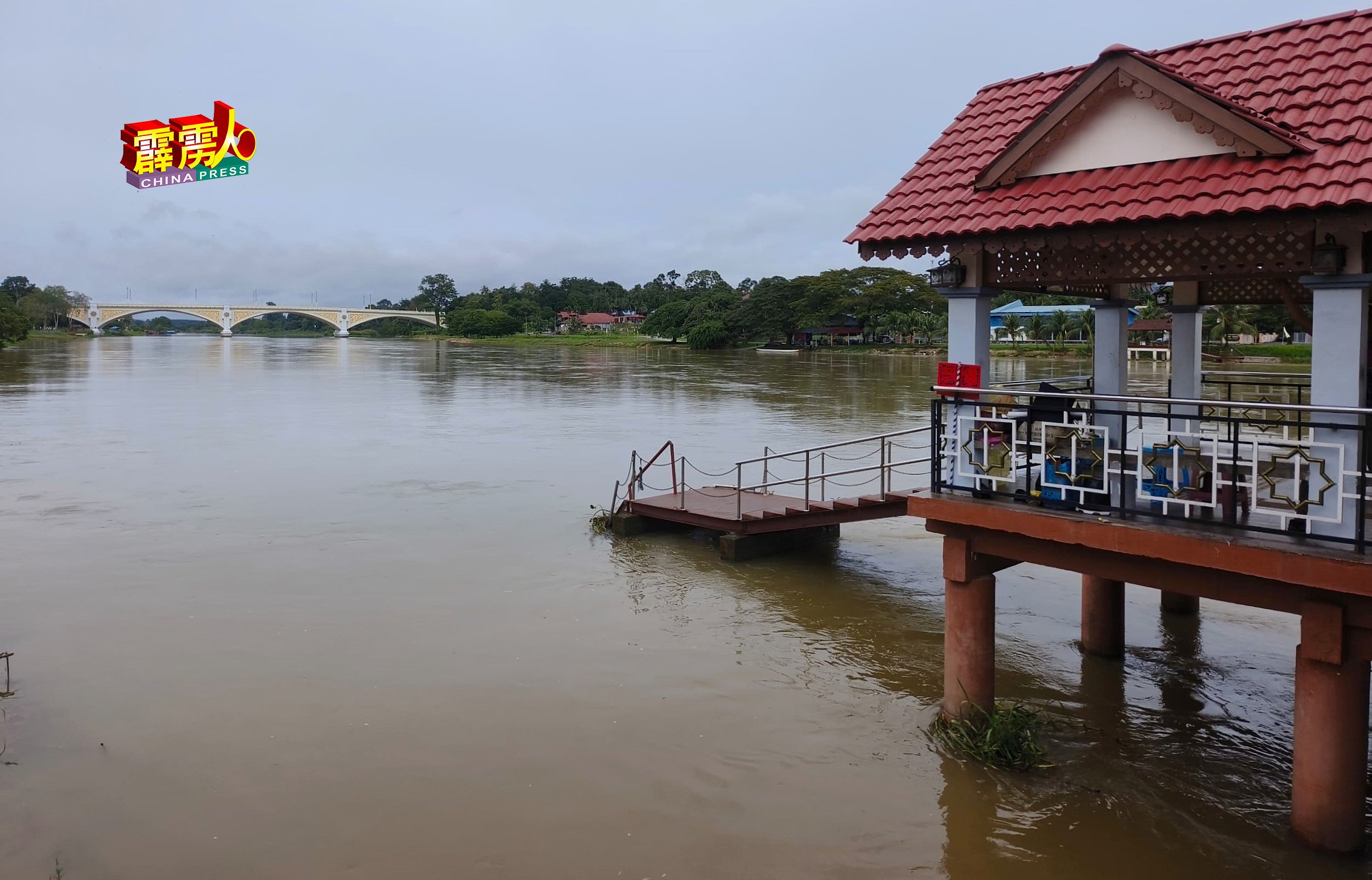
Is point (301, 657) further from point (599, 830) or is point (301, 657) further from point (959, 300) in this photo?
point (959, 300)

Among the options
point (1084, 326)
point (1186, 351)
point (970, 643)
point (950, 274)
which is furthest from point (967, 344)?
point (1084, 326)

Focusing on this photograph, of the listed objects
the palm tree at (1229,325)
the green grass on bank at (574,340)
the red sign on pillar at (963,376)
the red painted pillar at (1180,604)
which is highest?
the green grass on bank at (574,340)

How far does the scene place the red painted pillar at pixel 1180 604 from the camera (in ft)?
39.2

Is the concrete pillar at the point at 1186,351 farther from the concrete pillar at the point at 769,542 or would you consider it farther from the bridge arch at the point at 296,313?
the bridge arch at the point at 296,313

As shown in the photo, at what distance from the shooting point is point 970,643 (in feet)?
26.0

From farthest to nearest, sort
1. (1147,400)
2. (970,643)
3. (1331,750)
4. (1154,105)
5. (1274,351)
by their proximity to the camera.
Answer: (1274,351) < (970,643) < (1154,105) < (1147,400) < (1331,750)

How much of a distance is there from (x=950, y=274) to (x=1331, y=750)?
13.3ft

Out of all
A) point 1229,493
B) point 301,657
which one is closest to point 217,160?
point 301,657

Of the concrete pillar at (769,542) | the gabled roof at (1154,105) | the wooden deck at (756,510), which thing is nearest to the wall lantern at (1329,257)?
the gabled roof at (1154,105)

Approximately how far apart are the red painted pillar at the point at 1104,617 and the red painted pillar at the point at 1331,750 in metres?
4.25

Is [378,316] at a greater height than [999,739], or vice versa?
[378,316]

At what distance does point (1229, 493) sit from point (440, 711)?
6940 mm

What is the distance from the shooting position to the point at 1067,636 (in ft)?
37.7

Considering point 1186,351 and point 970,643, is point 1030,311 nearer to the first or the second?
point 1186,351
